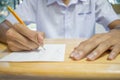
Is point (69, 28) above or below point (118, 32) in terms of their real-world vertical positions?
below

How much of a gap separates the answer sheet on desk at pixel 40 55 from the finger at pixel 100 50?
75 mm

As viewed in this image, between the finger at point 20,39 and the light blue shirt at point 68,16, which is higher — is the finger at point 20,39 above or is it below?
above

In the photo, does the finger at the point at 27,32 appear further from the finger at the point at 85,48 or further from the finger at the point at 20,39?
the finger at the point at 85,48

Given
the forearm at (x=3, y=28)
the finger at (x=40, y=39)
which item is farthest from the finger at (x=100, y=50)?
the forearm at (x=3, y=28)

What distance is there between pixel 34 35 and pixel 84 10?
58 cm

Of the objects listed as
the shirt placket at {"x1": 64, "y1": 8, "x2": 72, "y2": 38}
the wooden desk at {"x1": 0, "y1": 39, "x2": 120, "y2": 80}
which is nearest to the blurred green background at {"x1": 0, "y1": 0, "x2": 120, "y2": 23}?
the shirt placket at {"x1": 64, "y1": 8, "x2": 72, "y2": 38}

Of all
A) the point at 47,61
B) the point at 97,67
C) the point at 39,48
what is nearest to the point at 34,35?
the point at 39,48

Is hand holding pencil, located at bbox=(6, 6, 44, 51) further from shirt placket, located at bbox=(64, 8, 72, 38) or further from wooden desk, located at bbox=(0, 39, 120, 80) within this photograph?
shirt placket, located at bbox=(64, 8, 72, 38)

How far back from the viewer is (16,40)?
0.65 m

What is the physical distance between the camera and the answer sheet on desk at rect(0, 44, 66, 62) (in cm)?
51

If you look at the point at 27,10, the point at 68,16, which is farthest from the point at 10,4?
the point at 68,16

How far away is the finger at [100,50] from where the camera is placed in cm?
51

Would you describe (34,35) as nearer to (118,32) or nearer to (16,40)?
(16,40)

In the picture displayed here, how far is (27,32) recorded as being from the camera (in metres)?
0.63
